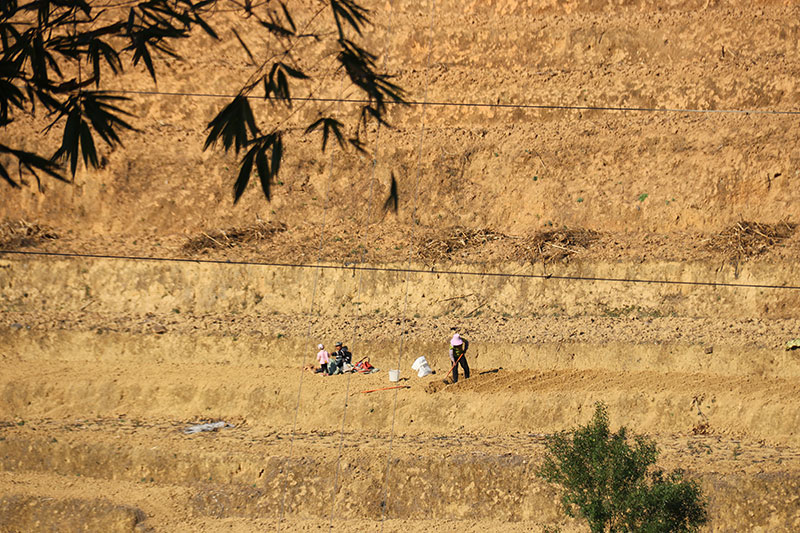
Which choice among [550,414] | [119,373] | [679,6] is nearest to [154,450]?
[119,373]

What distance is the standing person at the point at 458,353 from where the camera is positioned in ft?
66.5

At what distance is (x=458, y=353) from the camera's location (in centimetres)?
2053

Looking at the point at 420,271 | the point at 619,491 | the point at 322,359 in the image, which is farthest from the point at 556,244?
the point at 619,491

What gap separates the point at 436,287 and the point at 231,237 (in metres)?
6.32

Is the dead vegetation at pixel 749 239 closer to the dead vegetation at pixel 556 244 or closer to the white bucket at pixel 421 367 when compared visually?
the dead vegetation at pixel 556 244

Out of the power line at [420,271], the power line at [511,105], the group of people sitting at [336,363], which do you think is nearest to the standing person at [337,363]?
the group of people sitting at [336,363]

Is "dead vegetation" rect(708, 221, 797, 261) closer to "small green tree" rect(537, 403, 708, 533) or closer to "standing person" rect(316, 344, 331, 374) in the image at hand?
"small green tree" rect(537, 403, 708, 533)

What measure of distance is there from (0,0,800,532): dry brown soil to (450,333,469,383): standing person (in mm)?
524

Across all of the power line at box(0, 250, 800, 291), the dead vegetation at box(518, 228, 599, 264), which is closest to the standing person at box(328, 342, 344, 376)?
the power line at box(0, 250, 800, 291)

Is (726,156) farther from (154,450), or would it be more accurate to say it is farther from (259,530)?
(154,450)

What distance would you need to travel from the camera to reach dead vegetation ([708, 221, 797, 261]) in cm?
2148

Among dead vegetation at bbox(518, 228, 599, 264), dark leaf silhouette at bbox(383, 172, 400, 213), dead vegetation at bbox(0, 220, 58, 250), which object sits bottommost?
dead vegetation at bbox(0, 220, 58, 250)

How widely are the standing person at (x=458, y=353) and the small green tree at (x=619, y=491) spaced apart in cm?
475

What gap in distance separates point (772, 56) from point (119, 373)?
20.5m
